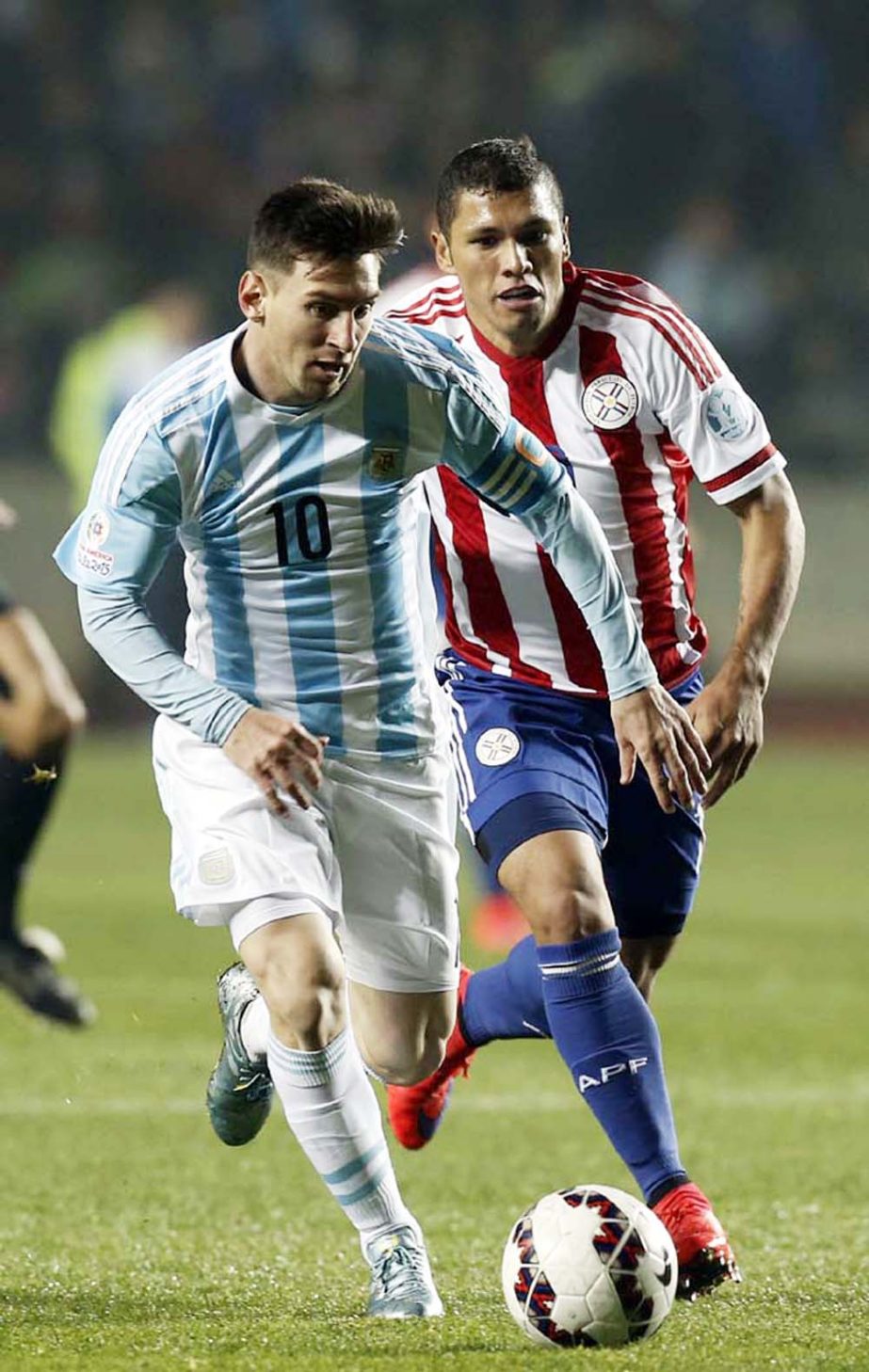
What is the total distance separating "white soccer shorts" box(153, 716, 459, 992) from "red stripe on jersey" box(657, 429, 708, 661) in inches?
22.9

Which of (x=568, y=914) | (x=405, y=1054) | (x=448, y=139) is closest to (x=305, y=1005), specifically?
(x=568, y=914)

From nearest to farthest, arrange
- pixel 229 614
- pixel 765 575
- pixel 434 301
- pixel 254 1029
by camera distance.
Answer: pixel 229 614 → pixel 765 575 → pixel 254 1029 → pixel 434 301

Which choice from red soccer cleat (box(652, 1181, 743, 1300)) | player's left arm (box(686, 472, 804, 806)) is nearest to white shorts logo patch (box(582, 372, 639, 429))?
player's left arm (box(686, 472, 804, 806))

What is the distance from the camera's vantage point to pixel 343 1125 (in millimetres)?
3588

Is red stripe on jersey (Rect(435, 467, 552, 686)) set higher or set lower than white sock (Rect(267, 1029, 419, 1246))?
higher

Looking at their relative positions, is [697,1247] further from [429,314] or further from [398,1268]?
[429,314]

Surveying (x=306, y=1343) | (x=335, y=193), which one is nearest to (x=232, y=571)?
(x=335, y=193)

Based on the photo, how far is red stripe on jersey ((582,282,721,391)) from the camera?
4.09 metres

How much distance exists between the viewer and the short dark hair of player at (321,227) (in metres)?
3.50

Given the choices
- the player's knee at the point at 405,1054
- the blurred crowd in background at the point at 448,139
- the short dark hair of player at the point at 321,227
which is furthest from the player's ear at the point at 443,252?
the blurred crowd in background at the point at 448,139

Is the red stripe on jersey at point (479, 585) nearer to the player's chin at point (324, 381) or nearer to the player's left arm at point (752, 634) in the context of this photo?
the player's left arm at point (752, 634)

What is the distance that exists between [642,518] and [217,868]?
3.69 ft

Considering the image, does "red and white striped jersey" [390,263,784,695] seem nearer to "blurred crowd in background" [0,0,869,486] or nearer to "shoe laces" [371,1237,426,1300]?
"shoe laces" [371,1237,426,1300]

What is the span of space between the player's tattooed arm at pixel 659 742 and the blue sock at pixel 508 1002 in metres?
0.88
